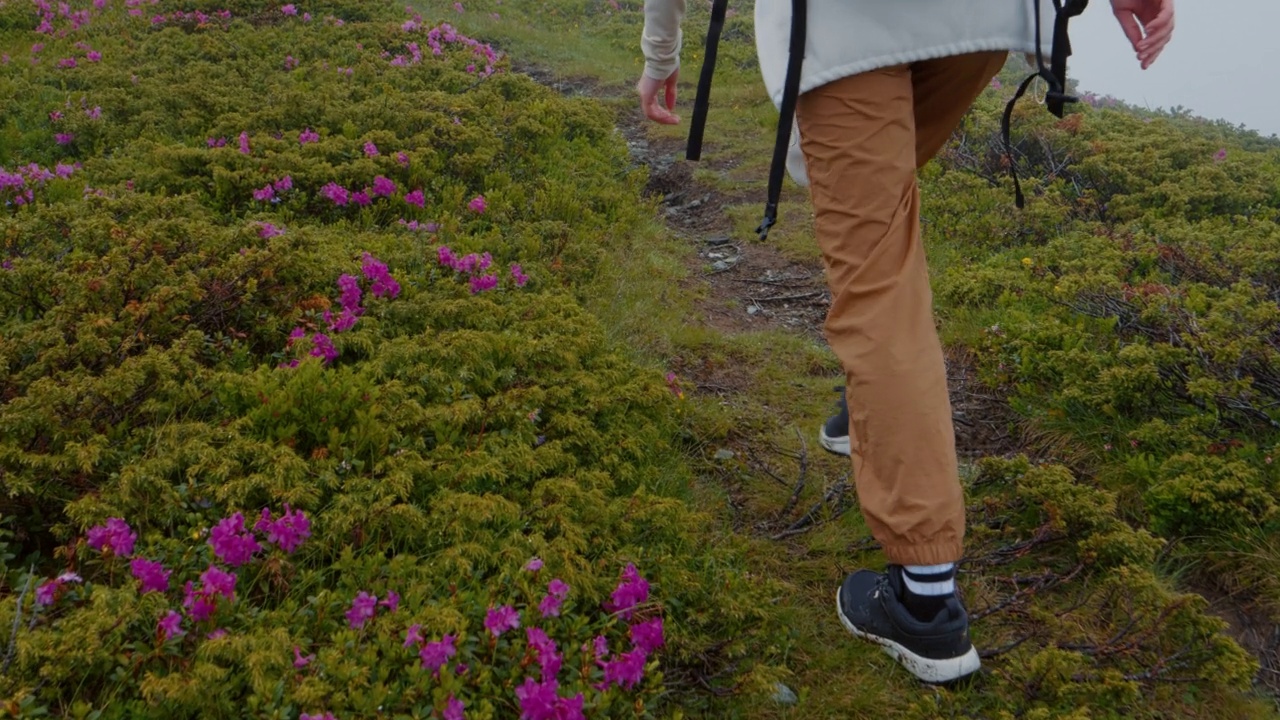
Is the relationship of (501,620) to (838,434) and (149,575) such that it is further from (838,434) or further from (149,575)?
(838,434)

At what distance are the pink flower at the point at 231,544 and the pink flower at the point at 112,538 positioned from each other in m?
0.22

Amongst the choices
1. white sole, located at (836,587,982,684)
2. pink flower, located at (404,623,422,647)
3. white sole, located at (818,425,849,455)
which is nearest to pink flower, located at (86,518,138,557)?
pink flower, located at (404,623,422,647)

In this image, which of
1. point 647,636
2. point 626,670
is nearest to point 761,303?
point 647,636

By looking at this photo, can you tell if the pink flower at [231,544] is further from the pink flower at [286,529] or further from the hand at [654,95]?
the hand at [654,95]

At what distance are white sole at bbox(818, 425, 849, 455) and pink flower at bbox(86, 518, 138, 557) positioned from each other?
8.77ft

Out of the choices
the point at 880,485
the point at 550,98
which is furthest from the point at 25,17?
the point at 880,485

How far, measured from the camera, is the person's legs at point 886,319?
2.27m

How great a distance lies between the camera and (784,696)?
2559mm

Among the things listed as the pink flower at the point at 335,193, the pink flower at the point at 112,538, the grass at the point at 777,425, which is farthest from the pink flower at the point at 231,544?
the pink flower at the point at 335,193

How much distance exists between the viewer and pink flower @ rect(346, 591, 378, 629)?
235cm

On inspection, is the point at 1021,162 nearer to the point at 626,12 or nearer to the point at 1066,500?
the point at 1066,500

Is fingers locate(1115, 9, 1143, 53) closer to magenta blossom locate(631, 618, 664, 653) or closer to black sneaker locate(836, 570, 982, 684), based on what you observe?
black sneaker locate(836, 570, 982, 684)

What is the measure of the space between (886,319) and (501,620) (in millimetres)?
1359

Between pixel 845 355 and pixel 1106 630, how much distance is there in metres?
1.39
